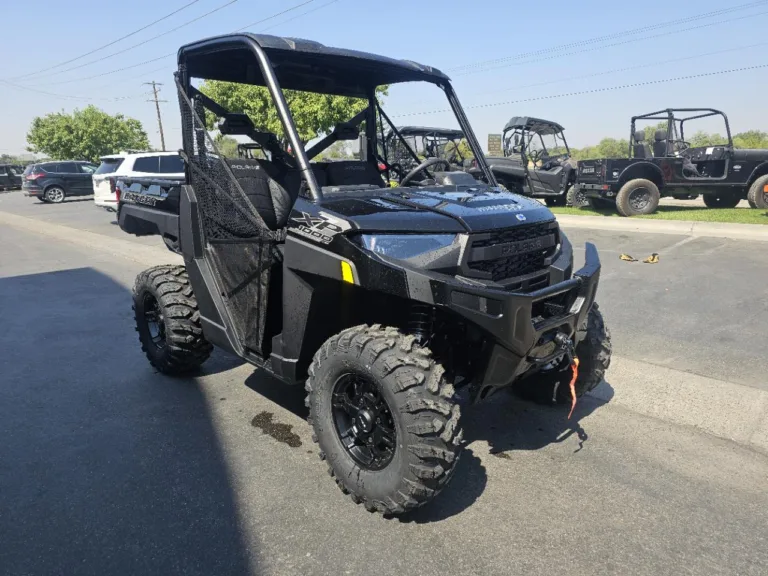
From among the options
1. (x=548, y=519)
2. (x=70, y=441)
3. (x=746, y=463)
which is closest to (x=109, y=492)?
(x=70, y=441)

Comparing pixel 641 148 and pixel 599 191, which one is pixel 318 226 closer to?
pixel 599 191

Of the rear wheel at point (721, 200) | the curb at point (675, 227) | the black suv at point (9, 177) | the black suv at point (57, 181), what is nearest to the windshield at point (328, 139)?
the curb at point (675, 227)

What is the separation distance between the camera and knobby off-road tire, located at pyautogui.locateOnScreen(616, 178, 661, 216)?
1394 cm

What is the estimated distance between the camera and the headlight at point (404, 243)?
8.71 ft

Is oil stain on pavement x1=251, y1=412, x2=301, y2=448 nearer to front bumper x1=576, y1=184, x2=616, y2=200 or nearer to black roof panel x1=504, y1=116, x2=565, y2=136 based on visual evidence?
front bumper x1=576, y1=184, x2=616, y2=200

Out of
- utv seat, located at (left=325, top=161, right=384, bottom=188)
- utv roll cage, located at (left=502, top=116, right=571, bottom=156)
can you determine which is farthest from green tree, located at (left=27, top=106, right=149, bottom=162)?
utv seat, located at (left=325, top=161, right=384, bottom=188)

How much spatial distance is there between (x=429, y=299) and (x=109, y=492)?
6.71 ft

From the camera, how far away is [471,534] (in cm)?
270

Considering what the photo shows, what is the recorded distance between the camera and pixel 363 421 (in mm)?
2891

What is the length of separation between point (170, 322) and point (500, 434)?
99.5 inches

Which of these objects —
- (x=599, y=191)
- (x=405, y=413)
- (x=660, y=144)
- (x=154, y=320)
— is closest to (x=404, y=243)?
(x=405, y=413)

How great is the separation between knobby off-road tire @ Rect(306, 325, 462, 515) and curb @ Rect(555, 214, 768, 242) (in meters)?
9.22

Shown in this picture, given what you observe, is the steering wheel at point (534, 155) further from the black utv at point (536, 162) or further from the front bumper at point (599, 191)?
the front bumper at point (599, 191)

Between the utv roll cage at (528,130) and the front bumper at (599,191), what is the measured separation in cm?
261
